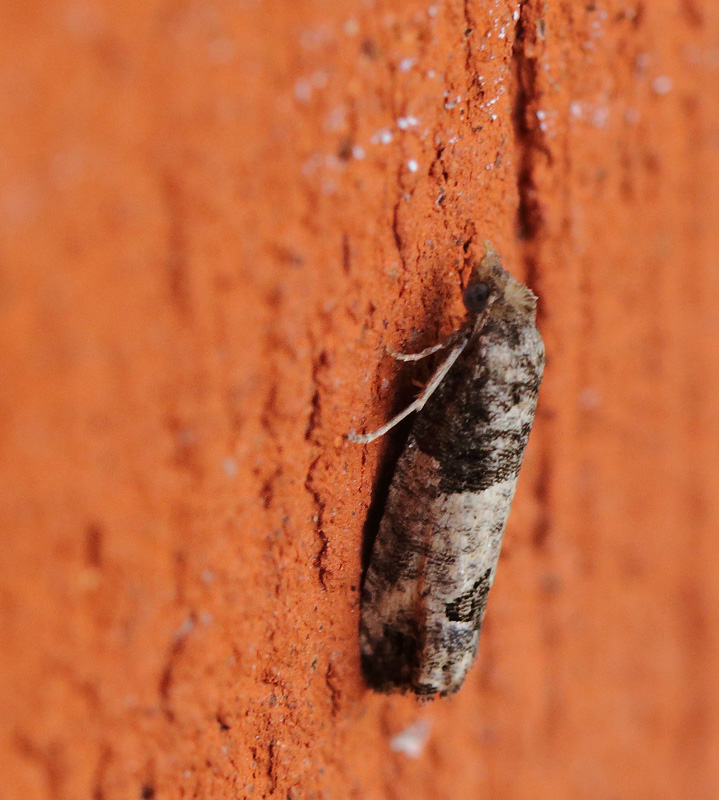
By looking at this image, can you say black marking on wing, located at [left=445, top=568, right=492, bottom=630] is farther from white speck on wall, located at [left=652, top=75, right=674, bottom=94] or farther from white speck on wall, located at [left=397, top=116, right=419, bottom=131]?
white speck on wall, located at [left=652, top=75, right=674, bottom=94]

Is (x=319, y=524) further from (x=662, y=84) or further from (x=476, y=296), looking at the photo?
(x=662, y=84)

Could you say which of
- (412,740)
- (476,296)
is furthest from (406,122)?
(412,740)

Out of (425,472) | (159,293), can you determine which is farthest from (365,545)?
(159,293)

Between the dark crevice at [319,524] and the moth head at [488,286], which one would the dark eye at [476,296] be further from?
the dark crevice at [319,524]

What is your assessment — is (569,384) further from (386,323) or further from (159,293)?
(159,293)

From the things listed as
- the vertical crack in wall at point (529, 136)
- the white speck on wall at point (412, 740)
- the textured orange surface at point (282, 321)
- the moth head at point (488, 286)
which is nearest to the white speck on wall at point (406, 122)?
the textured orange surface at point (282, 321)
